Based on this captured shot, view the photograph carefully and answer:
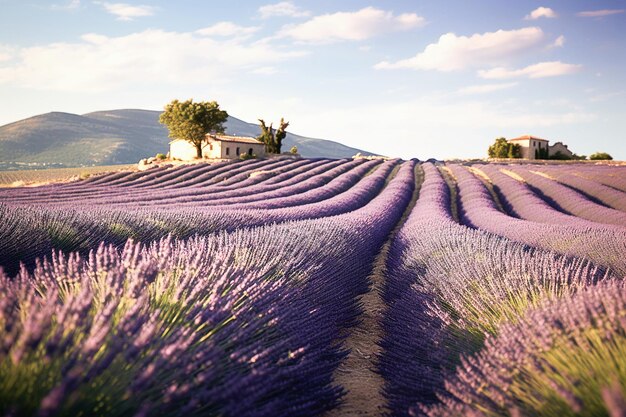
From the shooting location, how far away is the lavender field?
1337 mm

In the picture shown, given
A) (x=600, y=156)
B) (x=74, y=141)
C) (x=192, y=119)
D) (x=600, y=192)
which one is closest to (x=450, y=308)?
(x=600, y=192)

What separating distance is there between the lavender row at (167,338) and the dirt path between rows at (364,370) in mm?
302

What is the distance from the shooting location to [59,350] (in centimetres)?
127

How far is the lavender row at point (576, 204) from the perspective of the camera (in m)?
10.7

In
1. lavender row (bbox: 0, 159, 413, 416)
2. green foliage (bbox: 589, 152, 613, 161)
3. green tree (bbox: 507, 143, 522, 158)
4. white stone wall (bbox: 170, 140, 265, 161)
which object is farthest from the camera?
green tree (bbox: 507, 143, 522, 158)

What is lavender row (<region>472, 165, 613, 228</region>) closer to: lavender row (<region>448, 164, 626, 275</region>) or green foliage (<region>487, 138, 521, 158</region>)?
lavender row (<region>448, 164, 626, 275</region>)

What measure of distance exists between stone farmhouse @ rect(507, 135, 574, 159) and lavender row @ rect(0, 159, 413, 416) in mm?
55295

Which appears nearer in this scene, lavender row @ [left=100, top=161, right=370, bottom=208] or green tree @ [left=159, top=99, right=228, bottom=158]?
lavender row @ [left=100, top=161, right=370, bottom=208]

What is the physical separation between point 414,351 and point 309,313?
773 millimetres

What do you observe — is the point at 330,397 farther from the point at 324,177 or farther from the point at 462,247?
the point at 324,177

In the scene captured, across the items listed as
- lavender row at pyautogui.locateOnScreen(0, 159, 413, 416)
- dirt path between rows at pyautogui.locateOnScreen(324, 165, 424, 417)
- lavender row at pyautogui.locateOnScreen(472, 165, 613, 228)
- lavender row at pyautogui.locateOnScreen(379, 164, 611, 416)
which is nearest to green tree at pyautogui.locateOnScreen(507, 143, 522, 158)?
lavender row at pyautogui.locateOnScreen(472, 165, 613, 228)

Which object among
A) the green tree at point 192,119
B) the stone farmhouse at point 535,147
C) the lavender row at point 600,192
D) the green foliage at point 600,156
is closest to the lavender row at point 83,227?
the lavender row at point 600,192

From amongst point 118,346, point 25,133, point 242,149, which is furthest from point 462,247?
point 25,133

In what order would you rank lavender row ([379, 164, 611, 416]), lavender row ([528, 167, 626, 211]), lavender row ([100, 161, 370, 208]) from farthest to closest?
1. lavender row ([528, 167, 626, 211])
2. lavender row ([100, 161, 370, 208])
3. lavender row ([379, 164, 611, 416])
